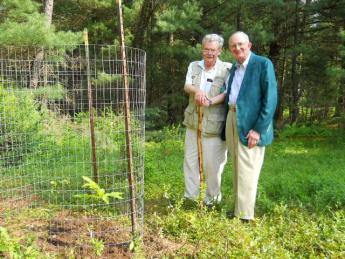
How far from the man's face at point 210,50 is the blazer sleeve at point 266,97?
19.5 inches

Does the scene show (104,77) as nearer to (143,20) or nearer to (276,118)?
(143,20)

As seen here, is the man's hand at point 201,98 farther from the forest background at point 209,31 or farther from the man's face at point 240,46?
the forest background at point 209,31

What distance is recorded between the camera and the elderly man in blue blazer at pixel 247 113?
132 inches

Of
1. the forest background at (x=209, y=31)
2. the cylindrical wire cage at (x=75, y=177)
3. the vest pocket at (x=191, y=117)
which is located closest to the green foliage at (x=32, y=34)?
the forest background at (x=209, y=31)

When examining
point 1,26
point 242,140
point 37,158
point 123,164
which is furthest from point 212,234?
point 1,26

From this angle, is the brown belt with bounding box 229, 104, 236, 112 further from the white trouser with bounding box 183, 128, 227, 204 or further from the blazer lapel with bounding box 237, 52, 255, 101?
the white trouser with bounding box 183, 128, 227, 204

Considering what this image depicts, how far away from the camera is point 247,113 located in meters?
3.43

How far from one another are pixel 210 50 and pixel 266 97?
2.27 feet

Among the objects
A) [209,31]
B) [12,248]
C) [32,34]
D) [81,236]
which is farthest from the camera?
[209,31]

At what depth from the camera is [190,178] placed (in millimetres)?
4012

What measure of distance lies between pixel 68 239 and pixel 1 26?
5.52m

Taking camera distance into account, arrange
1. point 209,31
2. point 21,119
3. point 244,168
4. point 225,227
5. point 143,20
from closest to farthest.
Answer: point 225,227
point 244,168
point 21,119
point 209,31
point 143,20

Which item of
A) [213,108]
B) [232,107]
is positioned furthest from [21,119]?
[232,107]

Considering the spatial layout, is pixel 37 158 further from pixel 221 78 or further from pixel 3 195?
pixel 221 78
